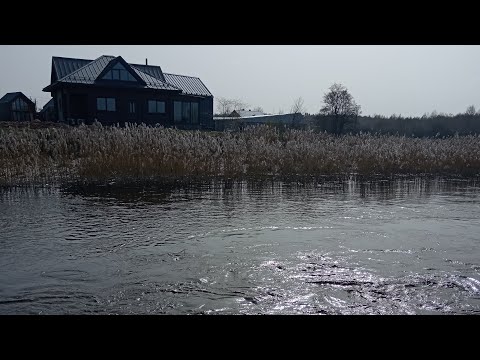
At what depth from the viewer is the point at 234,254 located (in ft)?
17.9

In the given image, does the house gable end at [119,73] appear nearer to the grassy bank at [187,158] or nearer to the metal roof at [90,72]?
the metal roof at [90,72]

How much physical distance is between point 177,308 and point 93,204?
5.55 metres

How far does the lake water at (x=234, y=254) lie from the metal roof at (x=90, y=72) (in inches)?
739

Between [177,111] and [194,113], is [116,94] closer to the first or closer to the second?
[177,111]

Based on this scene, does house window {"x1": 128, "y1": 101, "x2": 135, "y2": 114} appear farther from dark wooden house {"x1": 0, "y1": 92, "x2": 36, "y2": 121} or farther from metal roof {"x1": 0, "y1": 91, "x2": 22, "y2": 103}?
metal roof {"x1": 0, "y1": 91, "x2": 22, "y2": 103}

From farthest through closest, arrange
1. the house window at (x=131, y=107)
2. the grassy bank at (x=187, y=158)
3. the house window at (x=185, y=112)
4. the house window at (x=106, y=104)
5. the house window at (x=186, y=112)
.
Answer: the house window at (x=186, y=112) < the house window at (x=185, y=112) < the house window at (x=131, y=107) < the house window at (x=106, y=104) < the grassy bank at (x=187, y=158)

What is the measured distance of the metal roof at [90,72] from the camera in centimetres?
2655

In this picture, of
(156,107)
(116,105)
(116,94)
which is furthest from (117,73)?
(156,107)

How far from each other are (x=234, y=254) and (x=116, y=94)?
24923 mm

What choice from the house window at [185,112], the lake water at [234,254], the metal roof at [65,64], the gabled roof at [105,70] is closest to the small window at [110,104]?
the gabled roof at [105,70]
